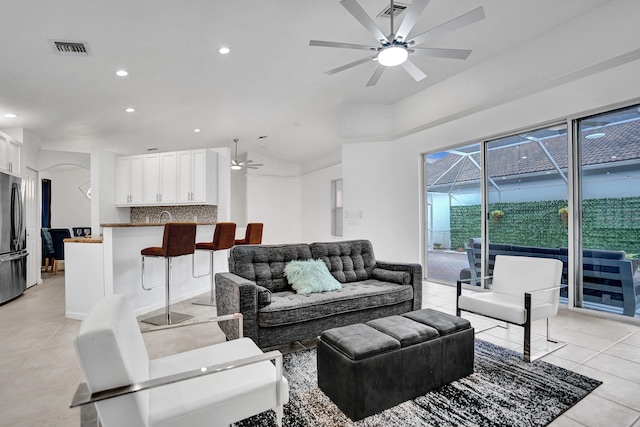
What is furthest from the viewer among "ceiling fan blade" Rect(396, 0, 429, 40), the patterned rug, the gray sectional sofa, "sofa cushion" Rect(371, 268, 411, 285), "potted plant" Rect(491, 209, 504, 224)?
"potted plant" Rect(491, 209, 504, 224)

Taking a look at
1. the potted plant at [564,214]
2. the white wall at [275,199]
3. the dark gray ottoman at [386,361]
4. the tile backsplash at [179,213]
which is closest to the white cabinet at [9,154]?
the tile backsplash at [179,213]

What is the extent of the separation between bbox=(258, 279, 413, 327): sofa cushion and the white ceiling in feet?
8.97

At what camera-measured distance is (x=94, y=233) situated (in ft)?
20.4

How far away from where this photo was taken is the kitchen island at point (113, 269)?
377cm

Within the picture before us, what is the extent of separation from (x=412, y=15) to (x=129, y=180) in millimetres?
6260

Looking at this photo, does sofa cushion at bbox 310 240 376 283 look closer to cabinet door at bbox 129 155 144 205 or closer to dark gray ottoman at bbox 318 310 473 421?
dark gray ottoman at bbox 318 310 473 421

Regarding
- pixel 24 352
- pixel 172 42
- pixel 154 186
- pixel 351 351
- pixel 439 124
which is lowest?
pixel 24 352

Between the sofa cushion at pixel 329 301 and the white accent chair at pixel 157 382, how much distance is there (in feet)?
2.60

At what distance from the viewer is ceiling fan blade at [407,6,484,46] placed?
Answer: 236 centimetres

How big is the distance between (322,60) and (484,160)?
9.18ft

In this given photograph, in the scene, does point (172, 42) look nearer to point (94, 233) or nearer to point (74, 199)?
point (94, 233)

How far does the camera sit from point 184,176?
6293 mm

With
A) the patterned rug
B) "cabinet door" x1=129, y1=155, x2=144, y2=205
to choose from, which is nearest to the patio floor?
the patterned rug

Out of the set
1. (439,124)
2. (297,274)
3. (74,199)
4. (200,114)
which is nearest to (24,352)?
(297,274)
